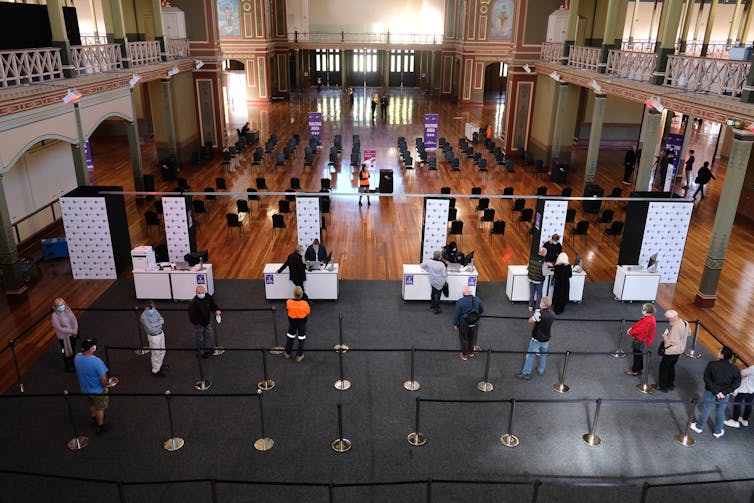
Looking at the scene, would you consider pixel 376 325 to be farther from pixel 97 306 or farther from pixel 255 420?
pixel 97 306

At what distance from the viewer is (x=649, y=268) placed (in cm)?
1238

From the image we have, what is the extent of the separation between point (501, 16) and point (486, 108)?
5.91m

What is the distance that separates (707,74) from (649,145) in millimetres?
2836

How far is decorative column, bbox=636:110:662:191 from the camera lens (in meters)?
14.7

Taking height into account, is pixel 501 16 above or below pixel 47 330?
above

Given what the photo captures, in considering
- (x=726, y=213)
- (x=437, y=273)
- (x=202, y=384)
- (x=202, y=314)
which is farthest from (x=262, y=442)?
(x=726, y=213)

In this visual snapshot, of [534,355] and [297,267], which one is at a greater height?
[297,267]

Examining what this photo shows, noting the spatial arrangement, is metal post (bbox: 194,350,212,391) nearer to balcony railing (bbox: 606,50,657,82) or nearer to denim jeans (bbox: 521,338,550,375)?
denim jeans (bbox: 521,338,550,375)

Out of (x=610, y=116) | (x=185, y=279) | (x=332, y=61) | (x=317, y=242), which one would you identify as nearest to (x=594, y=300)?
(x=317, y=242)

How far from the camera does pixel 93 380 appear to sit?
7984 mm

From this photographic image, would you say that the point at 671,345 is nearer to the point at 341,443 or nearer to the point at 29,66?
the point at 341,443

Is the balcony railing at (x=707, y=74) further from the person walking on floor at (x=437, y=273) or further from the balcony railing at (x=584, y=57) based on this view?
the person walking on floor at (x=437, y=273)

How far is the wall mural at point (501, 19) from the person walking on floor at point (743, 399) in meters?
32.2

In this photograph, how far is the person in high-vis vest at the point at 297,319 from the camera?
9406mm
